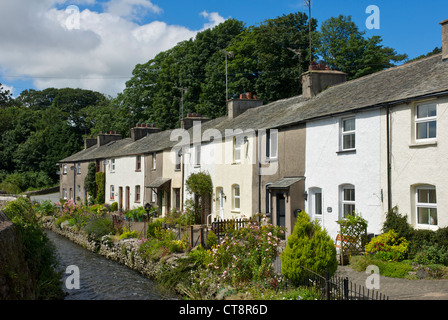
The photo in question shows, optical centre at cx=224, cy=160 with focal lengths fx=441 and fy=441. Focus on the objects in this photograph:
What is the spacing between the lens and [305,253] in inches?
419

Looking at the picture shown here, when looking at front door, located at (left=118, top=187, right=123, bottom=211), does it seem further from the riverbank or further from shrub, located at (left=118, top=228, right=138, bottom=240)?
shrub, located at (left=118, top=228, right=138, bottom=240)

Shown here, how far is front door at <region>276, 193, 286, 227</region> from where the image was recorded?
64.7ft

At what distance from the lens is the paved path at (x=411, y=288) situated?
10030mm

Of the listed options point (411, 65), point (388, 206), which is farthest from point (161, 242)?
point (411, 65)

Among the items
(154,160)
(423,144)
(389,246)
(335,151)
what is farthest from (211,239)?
(154,160)

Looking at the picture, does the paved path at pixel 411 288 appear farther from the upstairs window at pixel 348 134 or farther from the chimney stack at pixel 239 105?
the chimney stack at pixel 239 105

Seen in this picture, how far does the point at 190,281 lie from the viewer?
14383mm

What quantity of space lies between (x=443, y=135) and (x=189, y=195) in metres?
17.7

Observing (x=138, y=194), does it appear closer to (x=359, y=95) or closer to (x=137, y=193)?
(x=137, y=193)

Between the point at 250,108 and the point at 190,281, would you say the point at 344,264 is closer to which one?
the point at 190,281

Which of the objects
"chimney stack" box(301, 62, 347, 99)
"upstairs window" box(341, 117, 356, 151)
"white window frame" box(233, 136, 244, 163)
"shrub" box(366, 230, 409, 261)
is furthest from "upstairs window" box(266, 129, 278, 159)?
"shrub" box(366, 230, 409, 261)

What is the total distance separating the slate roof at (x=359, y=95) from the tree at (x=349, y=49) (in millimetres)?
17612

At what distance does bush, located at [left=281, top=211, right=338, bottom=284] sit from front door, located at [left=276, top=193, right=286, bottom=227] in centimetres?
870
